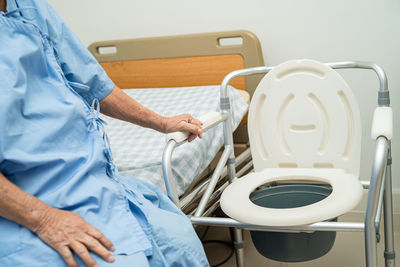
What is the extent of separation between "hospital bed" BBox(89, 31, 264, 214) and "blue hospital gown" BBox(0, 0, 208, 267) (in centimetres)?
51

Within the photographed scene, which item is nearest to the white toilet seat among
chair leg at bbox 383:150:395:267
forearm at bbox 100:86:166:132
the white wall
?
chair leg at bbox 383:150:395:267

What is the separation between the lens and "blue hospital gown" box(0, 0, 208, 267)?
0.95 m

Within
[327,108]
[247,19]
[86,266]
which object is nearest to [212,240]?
[327,108]

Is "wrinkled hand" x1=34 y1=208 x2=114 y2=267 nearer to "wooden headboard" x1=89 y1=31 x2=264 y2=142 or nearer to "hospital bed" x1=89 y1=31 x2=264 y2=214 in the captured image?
"hospital bed" x1=89 y1=31 x2=264 y2=214

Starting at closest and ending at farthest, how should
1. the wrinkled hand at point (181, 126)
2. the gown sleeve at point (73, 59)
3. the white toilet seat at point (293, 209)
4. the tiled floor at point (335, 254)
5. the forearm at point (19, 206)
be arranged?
1. the forearm at point (19, 206)
2. the gown sleeve at point (73, 59)
3. the white toilet seat at point (293, 209)
4. the wrinkled hand at point (181, 126)
5. the tiled floor at point (335, 254)

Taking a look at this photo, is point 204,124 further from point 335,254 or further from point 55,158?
point 335,254

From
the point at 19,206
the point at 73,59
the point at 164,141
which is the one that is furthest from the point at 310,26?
the point at 19,206

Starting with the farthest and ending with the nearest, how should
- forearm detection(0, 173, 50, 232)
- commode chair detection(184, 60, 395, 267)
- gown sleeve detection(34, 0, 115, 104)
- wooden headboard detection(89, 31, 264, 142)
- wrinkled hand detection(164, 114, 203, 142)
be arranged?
wooden headboard detection(89, 31, 264, 142)
commode chair detection(184, 60, 395, 267)
wrinkled hand detection(164, 114, 203, 142)
gown sleeve detection(34, 0, 115, 104)
forearm detection(0, 173, 50, 232)

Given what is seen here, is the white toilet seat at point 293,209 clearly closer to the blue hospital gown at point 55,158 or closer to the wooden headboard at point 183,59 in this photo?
the blue hospital gown at point 55,158

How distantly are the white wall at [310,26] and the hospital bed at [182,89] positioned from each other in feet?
0.40

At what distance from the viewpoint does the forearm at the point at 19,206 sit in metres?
0.90

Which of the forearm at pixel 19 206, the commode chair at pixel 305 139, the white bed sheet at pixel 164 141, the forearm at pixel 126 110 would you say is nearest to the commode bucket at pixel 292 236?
the commode chair at pixel 305 139

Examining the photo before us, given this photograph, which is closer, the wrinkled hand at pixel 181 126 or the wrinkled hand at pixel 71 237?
the wrinkled hand at pixel 71 237

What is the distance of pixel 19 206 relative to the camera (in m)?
0.91
